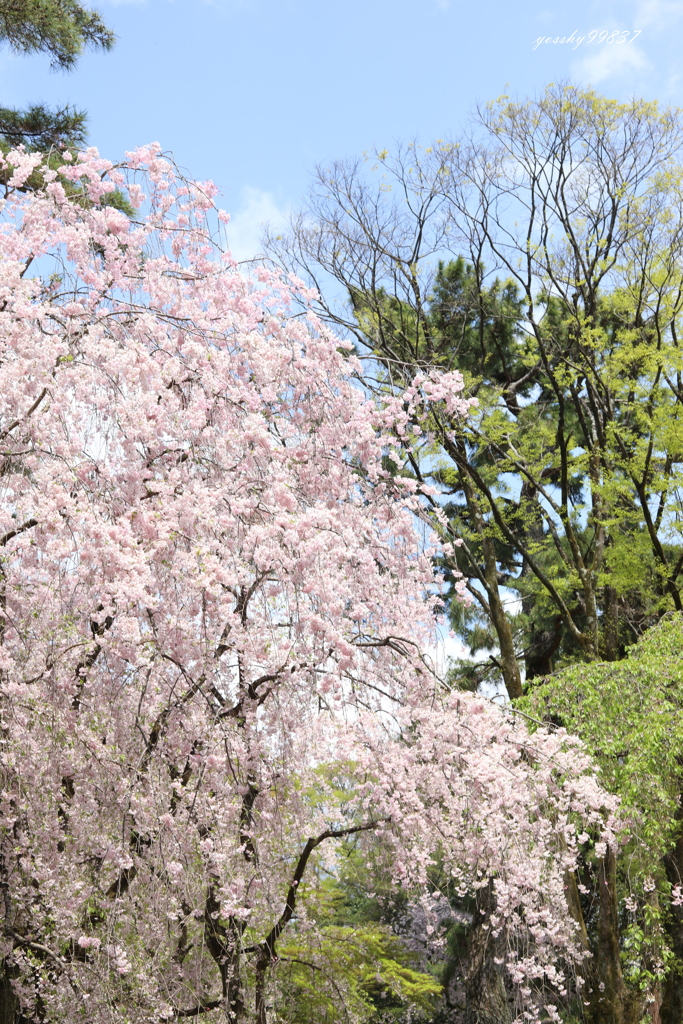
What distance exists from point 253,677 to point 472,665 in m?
10.2

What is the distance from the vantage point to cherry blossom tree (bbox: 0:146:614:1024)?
4395 mm

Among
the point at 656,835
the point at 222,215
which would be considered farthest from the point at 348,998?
the point at 222,215

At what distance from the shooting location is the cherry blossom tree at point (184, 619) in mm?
4395

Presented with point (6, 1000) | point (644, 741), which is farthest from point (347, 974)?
point (6, 1000)

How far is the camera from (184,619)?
4.50m

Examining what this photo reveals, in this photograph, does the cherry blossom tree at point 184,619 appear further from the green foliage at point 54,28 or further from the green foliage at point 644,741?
the green foliage at point 54,28

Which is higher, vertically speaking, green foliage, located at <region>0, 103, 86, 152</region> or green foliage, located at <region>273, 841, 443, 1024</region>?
green foliage, located at <region>0, 103, 86, 152</region>

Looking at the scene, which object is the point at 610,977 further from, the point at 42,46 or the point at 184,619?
the point at 42,46

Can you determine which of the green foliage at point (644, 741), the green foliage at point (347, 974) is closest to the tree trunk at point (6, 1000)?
the green foliage at point (347, 974)

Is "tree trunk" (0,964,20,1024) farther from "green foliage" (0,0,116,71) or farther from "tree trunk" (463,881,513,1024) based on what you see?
"green foliage" (0,0,116,71)

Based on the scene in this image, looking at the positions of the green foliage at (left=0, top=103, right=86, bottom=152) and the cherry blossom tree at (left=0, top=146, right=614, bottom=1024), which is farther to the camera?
the green foliage at (left=0, top=103, right=86, bottom=152)

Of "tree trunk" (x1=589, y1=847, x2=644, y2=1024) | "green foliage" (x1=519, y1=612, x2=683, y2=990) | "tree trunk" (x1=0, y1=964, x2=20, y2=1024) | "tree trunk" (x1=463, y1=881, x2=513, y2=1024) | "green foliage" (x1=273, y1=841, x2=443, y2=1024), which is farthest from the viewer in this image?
"tree trunk" (x1=463, y1=881, x2=513, y2=1024)

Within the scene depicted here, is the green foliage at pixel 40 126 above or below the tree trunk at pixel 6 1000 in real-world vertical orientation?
above

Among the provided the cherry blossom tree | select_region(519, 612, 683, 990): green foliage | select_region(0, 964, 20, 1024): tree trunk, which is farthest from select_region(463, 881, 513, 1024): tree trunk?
select_region(0, 964, 20, 1024): tree trunk
